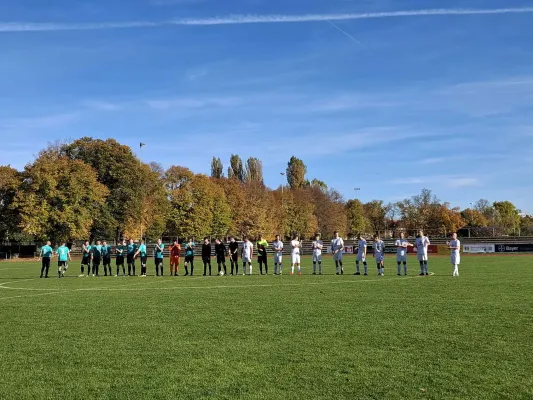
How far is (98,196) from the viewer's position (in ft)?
200

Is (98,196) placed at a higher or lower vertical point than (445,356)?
higher

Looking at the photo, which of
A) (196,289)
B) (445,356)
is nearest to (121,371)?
(445,356)

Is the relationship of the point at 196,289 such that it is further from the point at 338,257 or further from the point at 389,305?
the point at 338,257

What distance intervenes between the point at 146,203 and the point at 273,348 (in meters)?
61.8

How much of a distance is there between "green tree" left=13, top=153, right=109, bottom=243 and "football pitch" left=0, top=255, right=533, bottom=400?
1740 inches

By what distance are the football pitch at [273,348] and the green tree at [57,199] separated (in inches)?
1740

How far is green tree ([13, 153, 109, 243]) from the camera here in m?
57.0

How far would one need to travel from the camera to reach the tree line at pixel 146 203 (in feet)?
191

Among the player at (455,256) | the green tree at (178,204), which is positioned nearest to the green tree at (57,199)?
the green tree at (178,204)

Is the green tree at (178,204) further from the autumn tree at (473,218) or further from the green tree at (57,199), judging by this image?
the autumn tree at (473,218)

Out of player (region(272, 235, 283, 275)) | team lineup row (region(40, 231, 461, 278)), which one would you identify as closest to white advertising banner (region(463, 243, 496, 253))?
team lineup row (region(40, 231, 461, 278))

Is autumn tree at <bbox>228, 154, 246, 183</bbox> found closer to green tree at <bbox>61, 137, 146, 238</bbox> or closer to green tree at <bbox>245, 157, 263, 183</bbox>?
green tree at <bbox>245, 157, 263, 183</bbox>

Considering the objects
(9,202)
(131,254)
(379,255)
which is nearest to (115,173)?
(9,202)

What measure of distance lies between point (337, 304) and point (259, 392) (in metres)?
8.07
